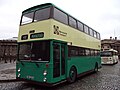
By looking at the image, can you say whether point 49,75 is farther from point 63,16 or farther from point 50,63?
point 63,16

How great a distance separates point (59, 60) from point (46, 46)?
4.11 feet

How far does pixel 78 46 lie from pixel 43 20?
380 cm

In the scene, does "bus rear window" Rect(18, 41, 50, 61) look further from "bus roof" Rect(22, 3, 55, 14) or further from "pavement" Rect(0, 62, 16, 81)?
"pavement" Rect(0, 62, 16, 81)

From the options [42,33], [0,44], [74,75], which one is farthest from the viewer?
[0,44]

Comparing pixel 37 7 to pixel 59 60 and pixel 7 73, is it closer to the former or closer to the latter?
pixel 59 60

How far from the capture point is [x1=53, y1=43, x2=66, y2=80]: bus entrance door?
302 inches

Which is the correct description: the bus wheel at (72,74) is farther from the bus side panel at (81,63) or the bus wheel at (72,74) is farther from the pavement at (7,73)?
the pavement at (7,73)

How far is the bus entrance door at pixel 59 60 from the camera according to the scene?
25.2 ft

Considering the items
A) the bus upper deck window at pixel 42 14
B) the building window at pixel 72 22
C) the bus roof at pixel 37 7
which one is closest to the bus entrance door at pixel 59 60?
the bus upper deck window at pixel 42 14

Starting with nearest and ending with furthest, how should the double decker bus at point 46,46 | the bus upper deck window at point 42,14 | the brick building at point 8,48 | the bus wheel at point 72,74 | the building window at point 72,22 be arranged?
1. the double decker bus at point 46,46
2. the bus upper deck window at point 42,14
3. the bus wheel at point 72,74
4. the building window at point 72,22
5. the brick building at point 8,48

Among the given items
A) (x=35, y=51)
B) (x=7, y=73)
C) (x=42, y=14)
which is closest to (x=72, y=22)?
(x=42, y=14)

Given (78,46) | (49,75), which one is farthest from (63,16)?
(49,75)

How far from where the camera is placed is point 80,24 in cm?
1147

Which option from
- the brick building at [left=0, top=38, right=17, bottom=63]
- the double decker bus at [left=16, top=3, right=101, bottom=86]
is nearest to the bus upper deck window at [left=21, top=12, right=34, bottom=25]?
the double decker bus at [left=16, top=3, right=101, bottom=86]
